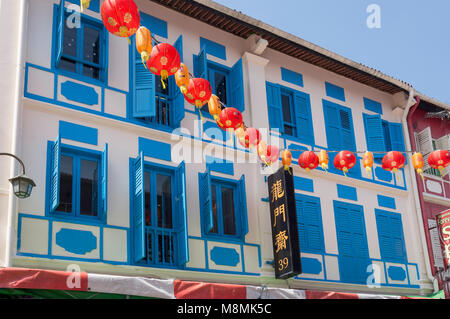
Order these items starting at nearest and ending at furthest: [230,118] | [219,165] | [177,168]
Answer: [230,118]
[177,168]
[219,165]

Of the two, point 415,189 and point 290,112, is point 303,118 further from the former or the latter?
point 415,189

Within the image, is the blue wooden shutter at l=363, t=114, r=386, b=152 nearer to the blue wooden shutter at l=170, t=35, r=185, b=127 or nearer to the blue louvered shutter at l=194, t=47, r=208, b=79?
the blue louvered shutter at l=194, t=47, r=208, b=79

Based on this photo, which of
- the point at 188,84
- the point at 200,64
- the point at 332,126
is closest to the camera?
the point at 188,84

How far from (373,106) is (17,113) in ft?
29.8

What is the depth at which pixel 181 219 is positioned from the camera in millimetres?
10953

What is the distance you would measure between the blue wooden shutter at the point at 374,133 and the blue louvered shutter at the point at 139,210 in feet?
21.6

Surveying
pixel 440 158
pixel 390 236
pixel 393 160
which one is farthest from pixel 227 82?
pixel 390 236

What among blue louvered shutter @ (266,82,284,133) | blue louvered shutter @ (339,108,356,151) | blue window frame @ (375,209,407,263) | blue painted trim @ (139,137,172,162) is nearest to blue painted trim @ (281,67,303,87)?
blue louvered shutter @ (266,82,284,133)

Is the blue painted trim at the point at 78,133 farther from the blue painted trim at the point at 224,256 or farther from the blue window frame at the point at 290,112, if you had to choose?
the blue window frame at the point at 290,112

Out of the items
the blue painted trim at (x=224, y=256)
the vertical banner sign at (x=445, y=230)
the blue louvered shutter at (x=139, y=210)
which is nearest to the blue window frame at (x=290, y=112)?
the blue painted trim at (x=224, y=256)

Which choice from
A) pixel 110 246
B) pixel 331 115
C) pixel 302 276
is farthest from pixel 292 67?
pixel 110 246

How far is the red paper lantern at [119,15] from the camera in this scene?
7984 mm
